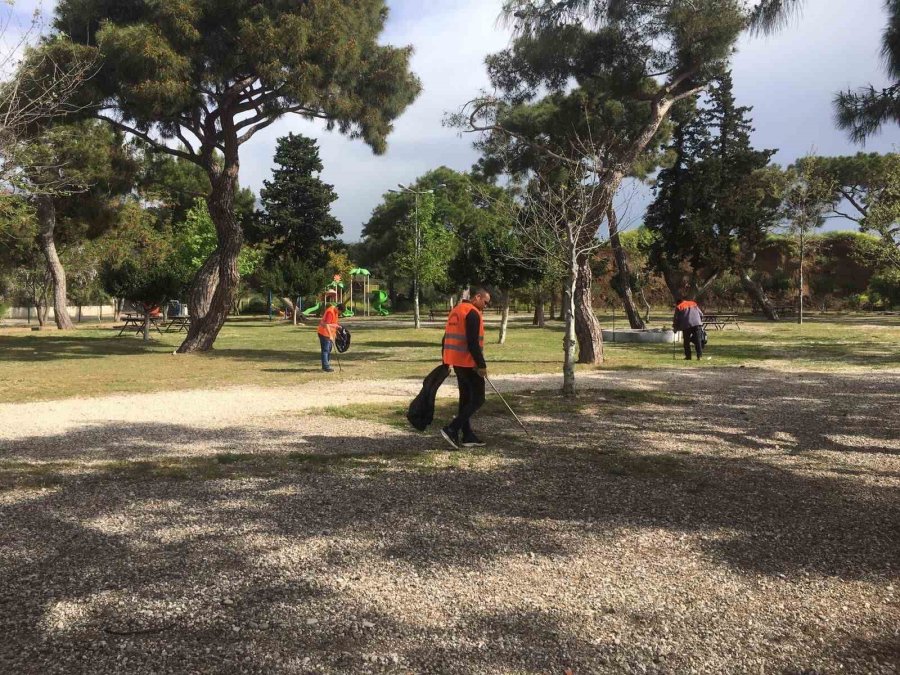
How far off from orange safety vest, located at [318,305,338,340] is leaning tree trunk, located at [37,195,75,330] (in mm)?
21971

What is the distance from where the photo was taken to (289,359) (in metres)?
17.6

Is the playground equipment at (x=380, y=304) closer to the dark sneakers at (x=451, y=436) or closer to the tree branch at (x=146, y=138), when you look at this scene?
the tree branch at (x=146, y=138)

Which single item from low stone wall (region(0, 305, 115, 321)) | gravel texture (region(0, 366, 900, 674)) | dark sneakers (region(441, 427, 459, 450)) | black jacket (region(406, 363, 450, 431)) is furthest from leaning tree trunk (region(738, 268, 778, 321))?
low stone wall (region(0, 305, 115, 321))

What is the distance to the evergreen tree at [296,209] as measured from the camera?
50.0m

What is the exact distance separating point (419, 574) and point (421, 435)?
4.03m

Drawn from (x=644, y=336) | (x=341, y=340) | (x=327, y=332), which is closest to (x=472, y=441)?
(x=327, y=332)

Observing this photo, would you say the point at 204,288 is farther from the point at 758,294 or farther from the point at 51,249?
the point at 758,294

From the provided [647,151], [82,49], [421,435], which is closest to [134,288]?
[82,49]

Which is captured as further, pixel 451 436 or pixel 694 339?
pixel 694 339

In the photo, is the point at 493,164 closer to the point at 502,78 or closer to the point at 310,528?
the point at 502,78

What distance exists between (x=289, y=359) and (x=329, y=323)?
3118mm

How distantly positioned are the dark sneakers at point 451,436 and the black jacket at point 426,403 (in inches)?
19.6

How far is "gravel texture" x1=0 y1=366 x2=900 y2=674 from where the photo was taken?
3.06 meters

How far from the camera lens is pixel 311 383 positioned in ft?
41.5
